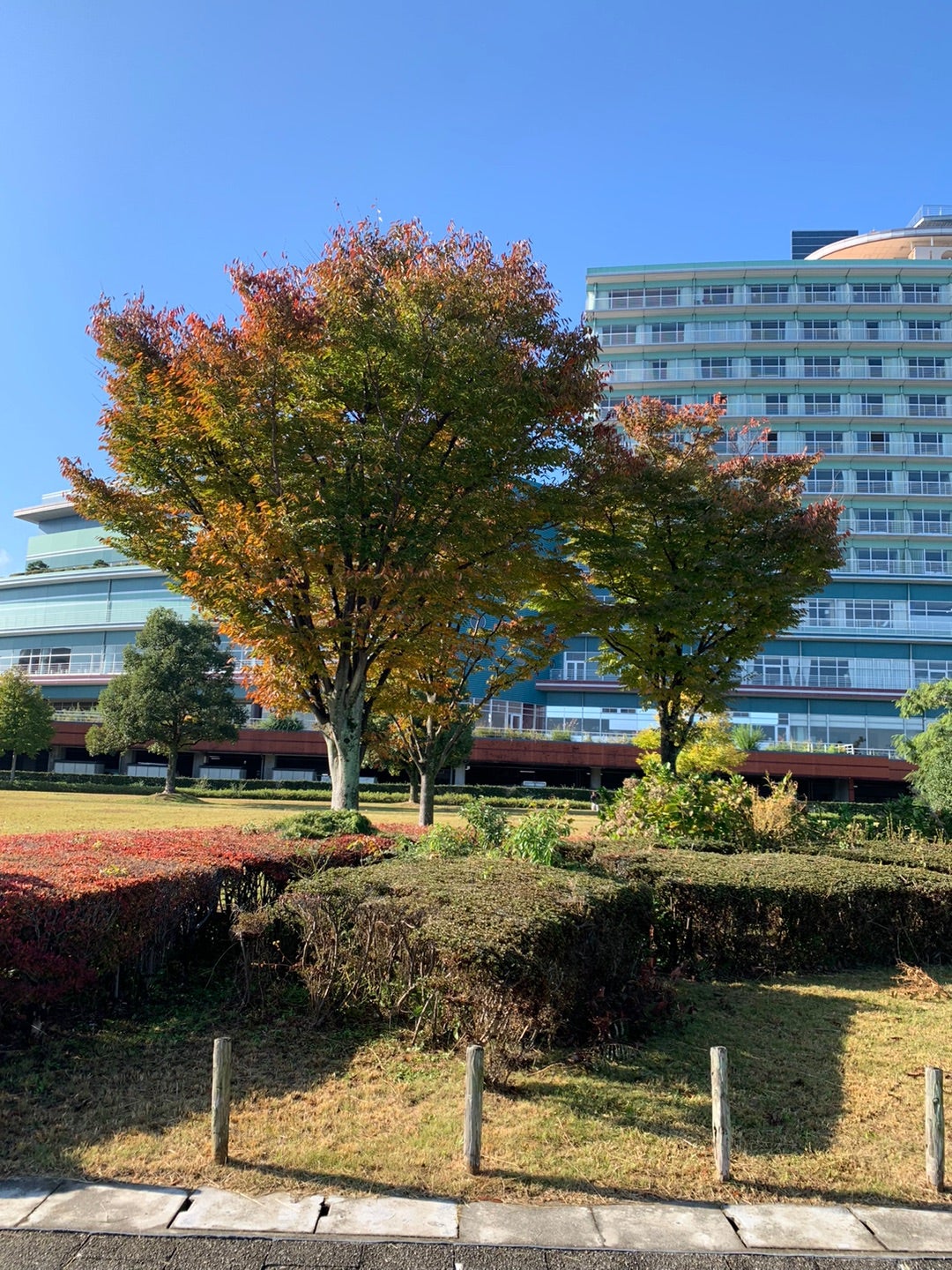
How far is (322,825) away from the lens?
11672 mm

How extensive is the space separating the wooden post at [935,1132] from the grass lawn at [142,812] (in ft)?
33.2

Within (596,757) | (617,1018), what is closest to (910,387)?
(596,757)

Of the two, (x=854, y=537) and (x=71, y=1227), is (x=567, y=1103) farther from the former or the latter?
(x=854, y=537)

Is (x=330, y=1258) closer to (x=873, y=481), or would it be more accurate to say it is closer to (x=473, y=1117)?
(x=473, y=1117)

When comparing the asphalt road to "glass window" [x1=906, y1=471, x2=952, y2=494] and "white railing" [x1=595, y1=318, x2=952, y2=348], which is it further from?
"white railing" [x1=595, y1=318, x2=952, y2=348]

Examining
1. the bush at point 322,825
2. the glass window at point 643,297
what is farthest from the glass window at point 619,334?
the bush at point 322,825

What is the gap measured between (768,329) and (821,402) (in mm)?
7022

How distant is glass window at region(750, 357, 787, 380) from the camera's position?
68938 millimetres

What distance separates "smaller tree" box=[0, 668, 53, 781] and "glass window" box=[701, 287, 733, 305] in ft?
181

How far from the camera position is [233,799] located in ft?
131

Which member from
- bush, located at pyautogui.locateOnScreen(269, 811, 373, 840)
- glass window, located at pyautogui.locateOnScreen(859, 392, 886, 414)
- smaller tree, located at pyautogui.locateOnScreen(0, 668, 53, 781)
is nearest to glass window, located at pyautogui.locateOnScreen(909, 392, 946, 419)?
glass window, located at pyautogui.locateOnScreen(859, 392, 886, 414)

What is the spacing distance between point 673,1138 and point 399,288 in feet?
35.7

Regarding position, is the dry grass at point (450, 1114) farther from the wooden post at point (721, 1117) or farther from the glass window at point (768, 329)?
the glass window at point (768, 329)

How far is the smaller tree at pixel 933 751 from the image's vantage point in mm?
23422
